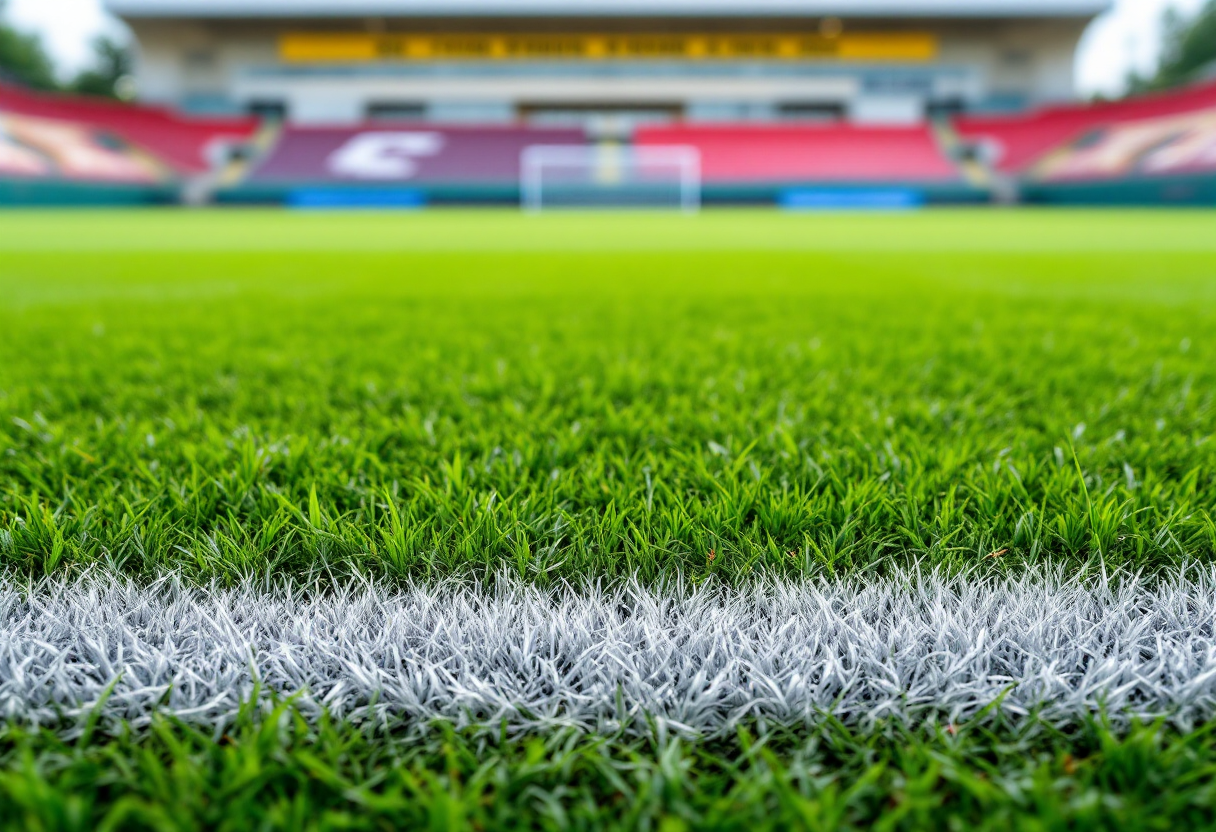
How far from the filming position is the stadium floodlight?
25.5 m

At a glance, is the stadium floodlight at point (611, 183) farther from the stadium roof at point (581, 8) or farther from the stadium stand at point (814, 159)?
the stadium roof at point (581, 8)

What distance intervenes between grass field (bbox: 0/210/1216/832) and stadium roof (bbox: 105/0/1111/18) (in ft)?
104

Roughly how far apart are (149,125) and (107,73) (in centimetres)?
1939

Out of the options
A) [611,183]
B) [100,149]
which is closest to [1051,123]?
[611,183]

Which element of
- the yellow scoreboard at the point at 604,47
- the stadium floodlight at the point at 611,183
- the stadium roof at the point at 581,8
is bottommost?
the stadium floodlight at the point at 611,183

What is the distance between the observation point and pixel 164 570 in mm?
1049

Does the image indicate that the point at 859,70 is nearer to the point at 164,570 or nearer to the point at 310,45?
the point at 310,45

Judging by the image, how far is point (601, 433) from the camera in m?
1.64

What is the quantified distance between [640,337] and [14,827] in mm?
2424

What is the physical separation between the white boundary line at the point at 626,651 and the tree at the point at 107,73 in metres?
53.8

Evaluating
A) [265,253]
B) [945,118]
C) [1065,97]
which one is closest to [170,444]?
[265,253]

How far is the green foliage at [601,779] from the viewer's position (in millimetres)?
623

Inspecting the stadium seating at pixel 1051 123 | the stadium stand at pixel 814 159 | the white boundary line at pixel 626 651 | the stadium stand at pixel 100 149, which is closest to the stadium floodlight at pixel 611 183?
the stadium stand at pixel 814 159

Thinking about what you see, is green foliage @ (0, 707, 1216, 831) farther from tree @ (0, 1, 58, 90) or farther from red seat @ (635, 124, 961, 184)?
tree @ (0, 1, 58, 90)
